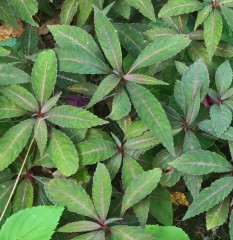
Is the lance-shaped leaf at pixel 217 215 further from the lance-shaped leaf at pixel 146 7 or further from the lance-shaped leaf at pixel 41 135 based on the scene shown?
the lance-shaped leaf at pixel 146 7

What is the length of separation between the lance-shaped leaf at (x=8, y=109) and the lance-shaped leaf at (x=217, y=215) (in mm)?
790

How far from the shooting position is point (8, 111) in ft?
4.78

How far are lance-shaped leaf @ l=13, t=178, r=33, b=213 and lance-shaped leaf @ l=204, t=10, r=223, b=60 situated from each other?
0.85m

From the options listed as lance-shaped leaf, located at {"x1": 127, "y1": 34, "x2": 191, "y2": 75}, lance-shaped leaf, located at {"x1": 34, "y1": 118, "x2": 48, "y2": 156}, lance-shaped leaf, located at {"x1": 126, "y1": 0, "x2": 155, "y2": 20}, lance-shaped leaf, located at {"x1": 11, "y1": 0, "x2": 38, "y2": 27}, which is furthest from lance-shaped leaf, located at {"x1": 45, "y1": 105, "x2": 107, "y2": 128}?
lance-shaped leaf, located at {"x1": 126, "y1": 0, "x2": 155, "y2": 20}

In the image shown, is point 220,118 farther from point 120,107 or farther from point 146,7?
point 146,7

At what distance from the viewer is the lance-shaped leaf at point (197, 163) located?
1479 mm

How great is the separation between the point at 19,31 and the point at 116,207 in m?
1.18

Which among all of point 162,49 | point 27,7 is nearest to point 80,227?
point 162,49

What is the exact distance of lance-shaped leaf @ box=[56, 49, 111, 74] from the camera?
1.50 meters

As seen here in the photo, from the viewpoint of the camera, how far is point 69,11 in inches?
72.5

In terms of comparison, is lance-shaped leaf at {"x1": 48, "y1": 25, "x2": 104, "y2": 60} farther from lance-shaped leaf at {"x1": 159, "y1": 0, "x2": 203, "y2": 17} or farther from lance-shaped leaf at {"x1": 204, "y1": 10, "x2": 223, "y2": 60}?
lance-shaped leaf at {"x1": 204, "y1": 10, "x2": 223, "y2": 60}

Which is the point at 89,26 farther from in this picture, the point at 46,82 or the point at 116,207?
the point at 116,207

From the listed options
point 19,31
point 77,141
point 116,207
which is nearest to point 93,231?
point 116,207

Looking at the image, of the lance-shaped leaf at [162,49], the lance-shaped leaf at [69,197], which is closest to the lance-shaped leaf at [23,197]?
the lance-shaped leaf at [69,197]
